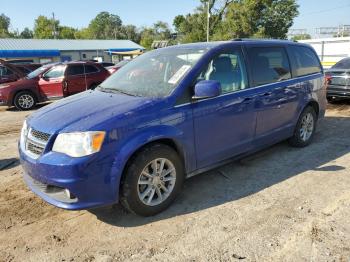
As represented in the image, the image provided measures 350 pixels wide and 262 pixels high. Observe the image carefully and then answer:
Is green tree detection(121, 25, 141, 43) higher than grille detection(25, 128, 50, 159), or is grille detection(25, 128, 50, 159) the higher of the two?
green tree detection(121, 25, 141, 43)

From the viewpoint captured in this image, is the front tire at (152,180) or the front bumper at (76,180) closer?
the front bumper at (76,180)

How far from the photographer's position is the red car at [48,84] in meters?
12.0

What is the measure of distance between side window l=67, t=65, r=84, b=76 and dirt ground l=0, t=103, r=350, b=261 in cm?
830

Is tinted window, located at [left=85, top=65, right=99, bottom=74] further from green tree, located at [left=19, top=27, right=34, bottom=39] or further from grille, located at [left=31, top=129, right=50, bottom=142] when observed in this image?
green tree, located at [left=19, top=27, right=34, bottom=39]

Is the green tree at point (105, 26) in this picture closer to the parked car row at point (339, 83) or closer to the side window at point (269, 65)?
the parked car row at point (339, 83)

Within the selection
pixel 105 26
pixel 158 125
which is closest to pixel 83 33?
pixel 105 26

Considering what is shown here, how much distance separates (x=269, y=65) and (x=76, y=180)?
3.28m

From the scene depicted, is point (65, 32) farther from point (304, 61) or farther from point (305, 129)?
point (305, 129)

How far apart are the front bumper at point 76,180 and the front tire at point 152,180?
0.17 m

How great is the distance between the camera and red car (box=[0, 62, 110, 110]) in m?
12.0

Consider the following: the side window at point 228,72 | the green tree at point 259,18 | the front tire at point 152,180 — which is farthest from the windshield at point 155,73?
the green tree at point 259,18

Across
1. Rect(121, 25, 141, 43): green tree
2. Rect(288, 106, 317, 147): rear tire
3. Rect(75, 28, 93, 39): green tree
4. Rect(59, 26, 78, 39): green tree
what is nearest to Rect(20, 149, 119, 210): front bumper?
Rect(288, 106, 317, 147): rear tire

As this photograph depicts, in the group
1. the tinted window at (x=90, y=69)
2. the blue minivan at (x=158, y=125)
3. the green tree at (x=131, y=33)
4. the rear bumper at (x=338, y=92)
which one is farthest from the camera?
the green tree at (x=131, y=33)

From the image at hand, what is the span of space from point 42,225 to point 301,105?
14.0ft
